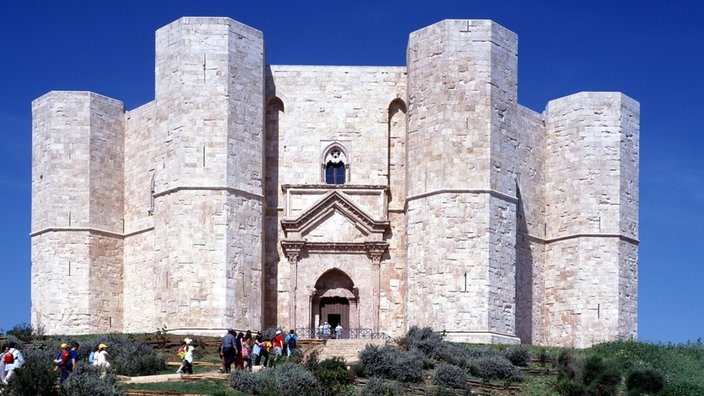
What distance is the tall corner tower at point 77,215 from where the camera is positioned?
151 feet

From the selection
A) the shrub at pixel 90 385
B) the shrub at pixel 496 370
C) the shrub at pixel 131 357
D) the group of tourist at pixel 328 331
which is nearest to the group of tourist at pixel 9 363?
the shrub at pixel 90 385

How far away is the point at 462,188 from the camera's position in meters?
42.4

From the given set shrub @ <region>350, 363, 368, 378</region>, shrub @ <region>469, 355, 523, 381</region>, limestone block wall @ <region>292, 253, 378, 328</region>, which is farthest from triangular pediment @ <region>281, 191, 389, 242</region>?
shrub @ <region>350, 363, 368, 378</region>

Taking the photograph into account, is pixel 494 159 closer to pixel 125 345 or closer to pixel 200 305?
pixel 200 305

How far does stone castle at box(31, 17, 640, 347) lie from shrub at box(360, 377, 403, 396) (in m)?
10.8

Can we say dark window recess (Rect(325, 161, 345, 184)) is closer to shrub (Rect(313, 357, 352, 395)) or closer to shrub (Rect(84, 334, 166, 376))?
shrub (Rect(84, 334, 166, 376))

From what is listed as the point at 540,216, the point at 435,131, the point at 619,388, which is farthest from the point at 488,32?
the point at 619,388

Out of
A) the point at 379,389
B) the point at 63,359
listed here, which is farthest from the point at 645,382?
the point at 63,359

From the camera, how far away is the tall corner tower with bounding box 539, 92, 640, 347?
45.4 meters

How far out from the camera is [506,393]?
106 ft

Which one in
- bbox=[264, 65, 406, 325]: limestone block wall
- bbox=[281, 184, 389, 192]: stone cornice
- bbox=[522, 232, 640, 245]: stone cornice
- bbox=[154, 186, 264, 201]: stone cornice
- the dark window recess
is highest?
bbox=[264, 65, 406, 325]: limestone block wall

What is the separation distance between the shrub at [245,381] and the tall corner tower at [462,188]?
12.3 meters

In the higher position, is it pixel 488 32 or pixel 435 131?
pixel 488 32

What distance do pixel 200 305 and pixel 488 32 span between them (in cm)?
1217
